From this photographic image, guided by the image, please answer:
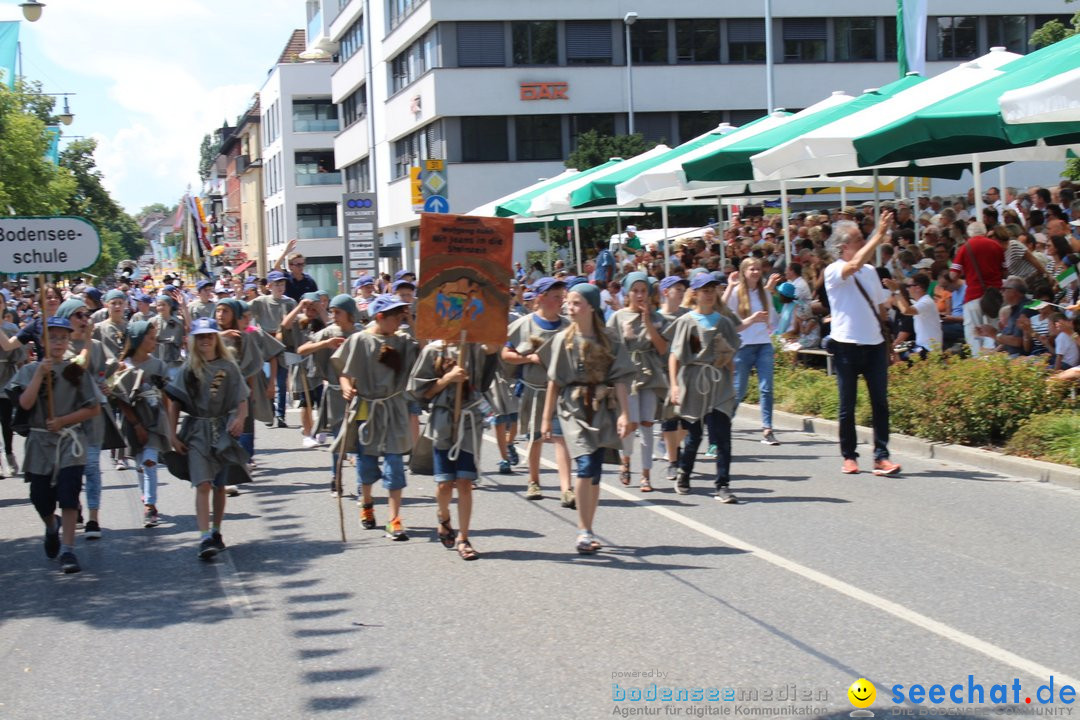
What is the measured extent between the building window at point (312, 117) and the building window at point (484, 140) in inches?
1378

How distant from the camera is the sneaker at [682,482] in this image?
10648mm

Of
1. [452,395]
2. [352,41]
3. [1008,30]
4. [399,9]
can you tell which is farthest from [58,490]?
[352,41]

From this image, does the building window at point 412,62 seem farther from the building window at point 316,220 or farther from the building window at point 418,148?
the building window at point 316,220

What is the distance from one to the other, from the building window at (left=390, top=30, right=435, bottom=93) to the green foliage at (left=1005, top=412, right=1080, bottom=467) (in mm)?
35801

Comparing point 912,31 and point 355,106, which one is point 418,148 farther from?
point 912,31

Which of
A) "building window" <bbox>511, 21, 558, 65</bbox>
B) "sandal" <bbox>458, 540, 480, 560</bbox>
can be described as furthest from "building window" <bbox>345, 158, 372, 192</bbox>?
"sandal" <bbox>458, 540, 480, 560</bbox>

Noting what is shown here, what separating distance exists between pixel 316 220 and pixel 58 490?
69457 mm

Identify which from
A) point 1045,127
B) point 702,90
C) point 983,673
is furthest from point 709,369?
point 702,90

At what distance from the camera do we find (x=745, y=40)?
1816 inches

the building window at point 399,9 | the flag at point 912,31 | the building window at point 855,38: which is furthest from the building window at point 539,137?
the flag at point 912,31

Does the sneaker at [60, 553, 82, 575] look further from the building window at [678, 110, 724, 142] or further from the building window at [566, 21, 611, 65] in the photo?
the building window at [678, 110, 724, 142]

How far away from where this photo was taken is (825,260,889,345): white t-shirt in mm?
11086

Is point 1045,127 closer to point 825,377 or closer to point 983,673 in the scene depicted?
point 825,377

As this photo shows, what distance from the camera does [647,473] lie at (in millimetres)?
10945
